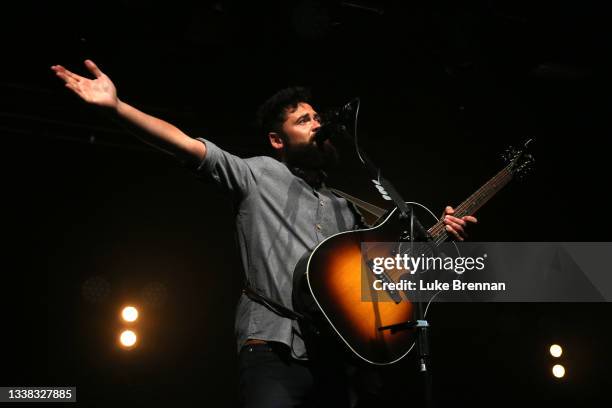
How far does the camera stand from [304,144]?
9.27ft

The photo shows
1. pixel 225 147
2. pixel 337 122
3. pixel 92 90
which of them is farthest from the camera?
pixel 225 147

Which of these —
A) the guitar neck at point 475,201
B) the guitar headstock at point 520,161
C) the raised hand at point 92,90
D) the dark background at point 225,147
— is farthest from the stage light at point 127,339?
Result: the guitar headstock at point 520,161

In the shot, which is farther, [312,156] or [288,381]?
[312,156]

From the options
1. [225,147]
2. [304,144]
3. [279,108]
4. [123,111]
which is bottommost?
[123,111]

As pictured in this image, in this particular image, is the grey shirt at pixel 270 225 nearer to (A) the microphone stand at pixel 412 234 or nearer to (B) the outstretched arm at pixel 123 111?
(B) the outstretched arm at pixel 123 111

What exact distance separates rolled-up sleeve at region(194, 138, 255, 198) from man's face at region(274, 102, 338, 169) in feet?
1.20

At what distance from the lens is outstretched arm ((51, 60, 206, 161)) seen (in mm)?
1984

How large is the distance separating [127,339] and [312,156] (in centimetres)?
221

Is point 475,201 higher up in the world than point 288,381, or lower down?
higher up

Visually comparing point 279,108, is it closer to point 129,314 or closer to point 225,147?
point 225,147

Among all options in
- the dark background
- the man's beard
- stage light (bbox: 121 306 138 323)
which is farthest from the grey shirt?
stage light (bbox: 121 306 138 323)

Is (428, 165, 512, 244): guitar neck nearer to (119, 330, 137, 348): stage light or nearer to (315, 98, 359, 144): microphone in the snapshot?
(315, 98, 359, 144): microphone

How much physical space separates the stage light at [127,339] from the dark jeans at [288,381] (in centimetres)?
220

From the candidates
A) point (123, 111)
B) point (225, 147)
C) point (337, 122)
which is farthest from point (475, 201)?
point (225, 147)
